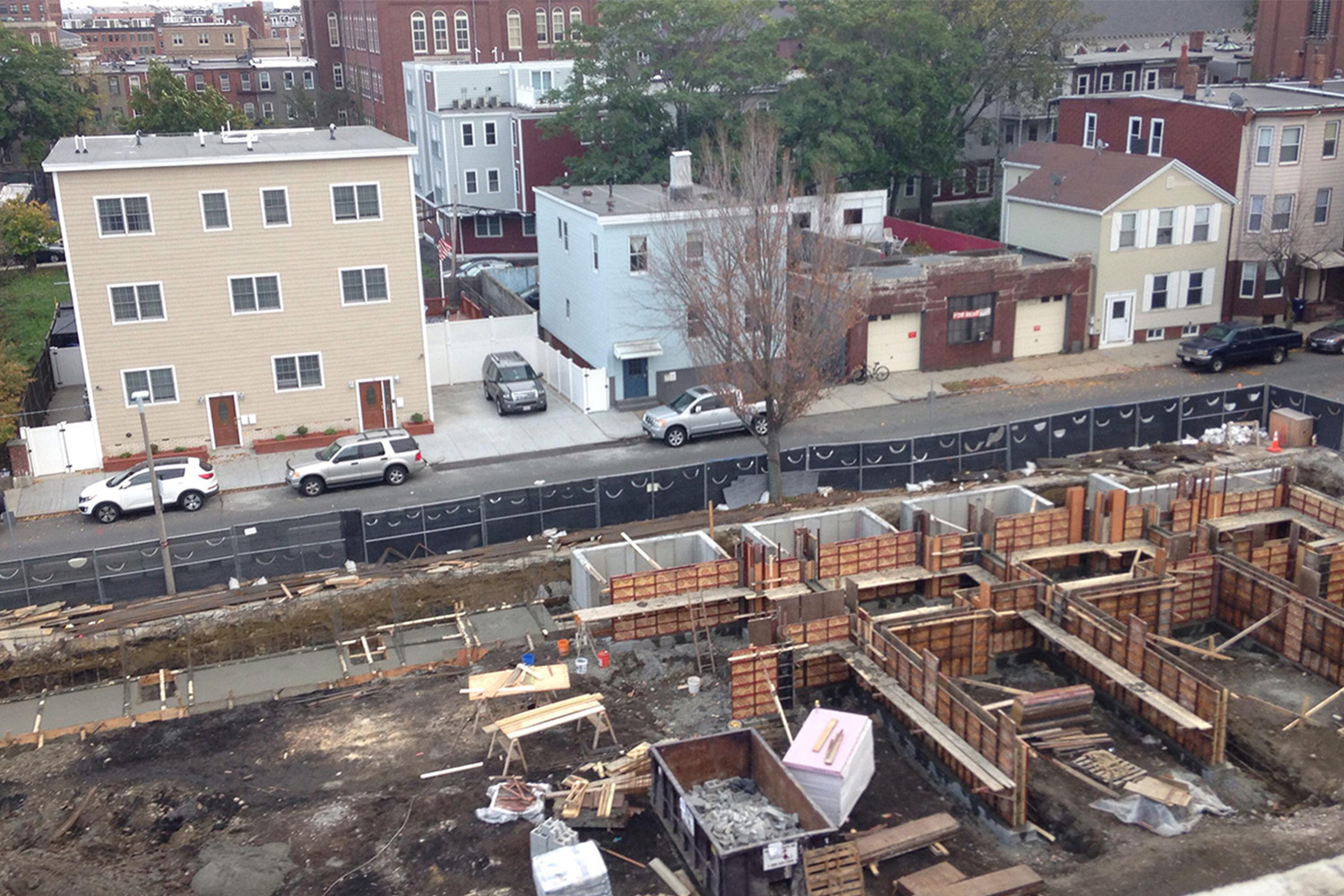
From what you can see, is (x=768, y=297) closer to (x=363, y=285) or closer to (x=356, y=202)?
(x=363, y=285)

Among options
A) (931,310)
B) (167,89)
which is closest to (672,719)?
(931,310)

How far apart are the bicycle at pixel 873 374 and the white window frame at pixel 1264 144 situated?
53.3 ft

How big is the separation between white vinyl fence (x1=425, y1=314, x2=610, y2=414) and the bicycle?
9.67 meters

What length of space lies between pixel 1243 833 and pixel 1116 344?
94.8 feet

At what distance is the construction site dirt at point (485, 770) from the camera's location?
18812mm

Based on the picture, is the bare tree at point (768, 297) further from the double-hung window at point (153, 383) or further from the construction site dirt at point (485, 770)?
the double-hung window at point (153, 383)

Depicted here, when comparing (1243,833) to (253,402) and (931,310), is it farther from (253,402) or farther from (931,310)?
(253,402)

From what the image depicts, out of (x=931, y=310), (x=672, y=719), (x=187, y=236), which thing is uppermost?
(x=187, y=236)

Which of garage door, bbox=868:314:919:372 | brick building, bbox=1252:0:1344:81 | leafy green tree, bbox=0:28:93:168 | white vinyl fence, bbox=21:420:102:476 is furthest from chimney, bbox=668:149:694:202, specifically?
leafy green tree, bbox=0:28:93:168

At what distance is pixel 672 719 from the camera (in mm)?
23125

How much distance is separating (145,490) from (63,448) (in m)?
5.17

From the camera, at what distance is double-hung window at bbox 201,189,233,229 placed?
116 ft

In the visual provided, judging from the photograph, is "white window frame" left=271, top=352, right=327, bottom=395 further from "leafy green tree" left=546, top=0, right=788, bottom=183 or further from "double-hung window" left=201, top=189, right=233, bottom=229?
"leafy green tree" left=546, top=0, right=788, bottom=183

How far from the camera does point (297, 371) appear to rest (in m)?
37.4
